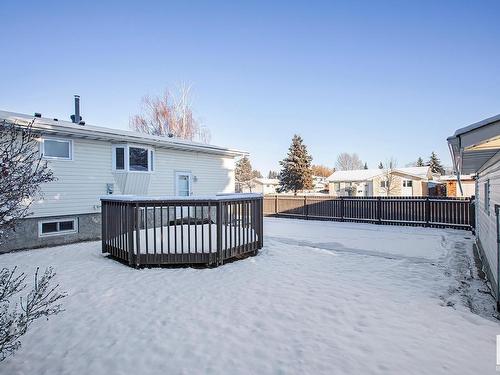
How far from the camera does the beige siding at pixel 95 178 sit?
878 centimetres

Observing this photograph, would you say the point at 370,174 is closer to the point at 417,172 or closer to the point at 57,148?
the point at 417,172

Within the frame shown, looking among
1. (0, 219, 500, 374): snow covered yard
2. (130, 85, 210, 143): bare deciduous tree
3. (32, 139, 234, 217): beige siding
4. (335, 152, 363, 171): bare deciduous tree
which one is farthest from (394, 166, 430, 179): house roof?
(335, 152, 363, 171): bare deciduous tree

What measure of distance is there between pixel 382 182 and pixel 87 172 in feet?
109

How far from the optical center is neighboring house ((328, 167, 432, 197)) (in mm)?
32906

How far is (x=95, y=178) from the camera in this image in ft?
31.9

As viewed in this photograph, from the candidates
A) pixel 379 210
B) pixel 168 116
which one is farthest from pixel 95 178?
pixel 168 116

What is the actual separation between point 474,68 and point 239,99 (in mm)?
15366

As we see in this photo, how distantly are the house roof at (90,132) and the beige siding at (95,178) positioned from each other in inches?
17.1

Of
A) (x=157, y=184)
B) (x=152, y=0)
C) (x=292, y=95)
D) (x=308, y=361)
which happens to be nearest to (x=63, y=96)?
(x=152, y=0)

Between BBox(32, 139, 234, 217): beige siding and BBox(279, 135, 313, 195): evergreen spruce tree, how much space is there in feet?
73.0

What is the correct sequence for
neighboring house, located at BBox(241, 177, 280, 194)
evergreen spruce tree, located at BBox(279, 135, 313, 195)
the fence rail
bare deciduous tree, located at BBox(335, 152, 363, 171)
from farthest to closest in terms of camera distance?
bare deciduous tree, located at BBox(335, 152, 363, 171), neighboring house, located at BBox(241, 177, 280, 194), evergreen spruce tree, located at BBox(279, 135, 313, 195), the fence rail

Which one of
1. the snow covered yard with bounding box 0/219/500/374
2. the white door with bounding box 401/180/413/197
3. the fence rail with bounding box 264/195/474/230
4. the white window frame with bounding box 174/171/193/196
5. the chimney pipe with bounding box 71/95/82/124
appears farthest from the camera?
the white door with bounding box 401/180/413/197

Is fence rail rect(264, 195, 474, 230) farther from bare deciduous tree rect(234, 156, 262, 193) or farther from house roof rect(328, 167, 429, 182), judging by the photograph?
bare deciduous tree rect(234, 156, 262, 193)

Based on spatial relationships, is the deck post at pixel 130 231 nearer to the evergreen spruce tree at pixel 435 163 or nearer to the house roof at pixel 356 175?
the house roof at pixel 356 175
